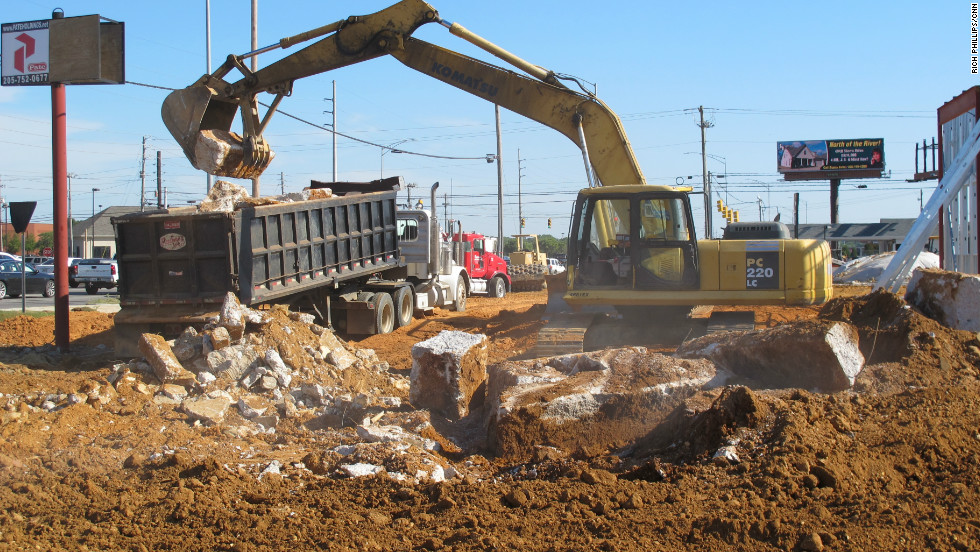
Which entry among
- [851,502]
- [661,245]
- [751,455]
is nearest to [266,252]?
[661,245]

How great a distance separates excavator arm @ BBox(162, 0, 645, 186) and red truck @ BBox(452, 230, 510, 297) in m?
11.0

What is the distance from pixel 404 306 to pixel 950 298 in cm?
1083

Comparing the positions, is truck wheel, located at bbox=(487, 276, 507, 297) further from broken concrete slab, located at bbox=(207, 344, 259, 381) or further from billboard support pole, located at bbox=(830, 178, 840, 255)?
billboard support pole, located at bbox=(830, 178, 840, 255)

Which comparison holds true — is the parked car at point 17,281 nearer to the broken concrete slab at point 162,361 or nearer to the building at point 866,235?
the broken concrete slab at point 162,361

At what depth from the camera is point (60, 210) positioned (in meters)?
12.9

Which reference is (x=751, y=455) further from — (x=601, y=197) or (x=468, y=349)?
(x=601, y=197)

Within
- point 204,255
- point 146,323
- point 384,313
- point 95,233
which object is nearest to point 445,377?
point 204,255

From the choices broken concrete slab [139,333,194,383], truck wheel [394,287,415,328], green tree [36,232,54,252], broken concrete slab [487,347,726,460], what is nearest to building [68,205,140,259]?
green tree [36,232,54,252]

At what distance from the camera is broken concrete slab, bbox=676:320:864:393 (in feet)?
25.7

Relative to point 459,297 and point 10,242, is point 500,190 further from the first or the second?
point 10,242

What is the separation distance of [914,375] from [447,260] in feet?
45.5

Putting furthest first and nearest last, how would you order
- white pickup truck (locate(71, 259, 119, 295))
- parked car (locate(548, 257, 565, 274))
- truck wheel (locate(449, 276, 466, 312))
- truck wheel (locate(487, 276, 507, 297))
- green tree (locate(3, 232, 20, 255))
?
green tree (locate(3, 232, 20, 255)) < parked car (locate(548, 257, 565, 274)) < white pickup truck (locate(71, 259, 119, 295)) < truck wheel (locate(487, 276, 507, 297)) < truck wheel (locate(449, 276, 466, 312))

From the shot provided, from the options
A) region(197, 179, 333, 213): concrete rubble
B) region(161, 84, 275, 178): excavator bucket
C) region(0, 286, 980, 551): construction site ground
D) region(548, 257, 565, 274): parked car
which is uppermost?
region(161, 84, 275, 178): excavator bucket

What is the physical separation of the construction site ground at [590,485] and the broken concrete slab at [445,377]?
1247mm
